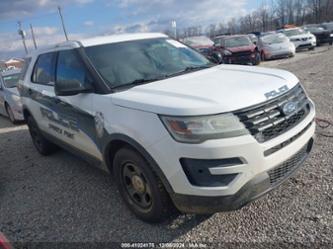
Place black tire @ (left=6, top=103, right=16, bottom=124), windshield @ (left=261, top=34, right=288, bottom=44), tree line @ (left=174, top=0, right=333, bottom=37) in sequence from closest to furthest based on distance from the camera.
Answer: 1. black tire @ (left=6, top=103, right=16, bottom=124)
2. windshield @ (left=261, top=34, right=288, bottom=44)
3. tree line @ (left=174, top=0, right=333, bottom=37)

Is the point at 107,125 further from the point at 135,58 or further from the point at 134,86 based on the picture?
the point at 135,58

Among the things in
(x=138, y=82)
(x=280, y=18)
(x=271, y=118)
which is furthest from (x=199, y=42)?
(x=280, y=18)

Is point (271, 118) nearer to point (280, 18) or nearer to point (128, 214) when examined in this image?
point (128, 214)

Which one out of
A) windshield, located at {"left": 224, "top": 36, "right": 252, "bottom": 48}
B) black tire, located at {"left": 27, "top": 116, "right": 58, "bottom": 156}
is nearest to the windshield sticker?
black tire, located at {"left": 27, "top": 116, "right": 58, "bottom": 156}

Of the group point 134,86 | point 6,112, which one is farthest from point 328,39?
point 134,86

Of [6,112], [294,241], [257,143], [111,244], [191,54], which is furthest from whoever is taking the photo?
[6,112]

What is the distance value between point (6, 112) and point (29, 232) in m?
7.16

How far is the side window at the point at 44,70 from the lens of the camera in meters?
4.44

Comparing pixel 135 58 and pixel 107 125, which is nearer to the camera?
pixel 107 125

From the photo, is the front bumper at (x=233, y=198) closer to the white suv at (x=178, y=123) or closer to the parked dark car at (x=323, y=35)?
the white suv at (x=178, y=123)

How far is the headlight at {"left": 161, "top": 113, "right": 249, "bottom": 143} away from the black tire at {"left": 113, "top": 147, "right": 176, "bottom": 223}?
0.56 meters

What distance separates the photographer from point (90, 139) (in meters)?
3.54

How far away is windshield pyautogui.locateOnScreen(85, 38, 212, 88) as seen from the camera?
3398 millimetres

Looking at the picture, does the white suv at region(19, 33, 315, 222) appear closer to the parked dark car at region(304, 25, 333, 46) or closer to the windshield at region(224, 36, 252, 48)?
the windshield at region(224, 36, 252, 48)
